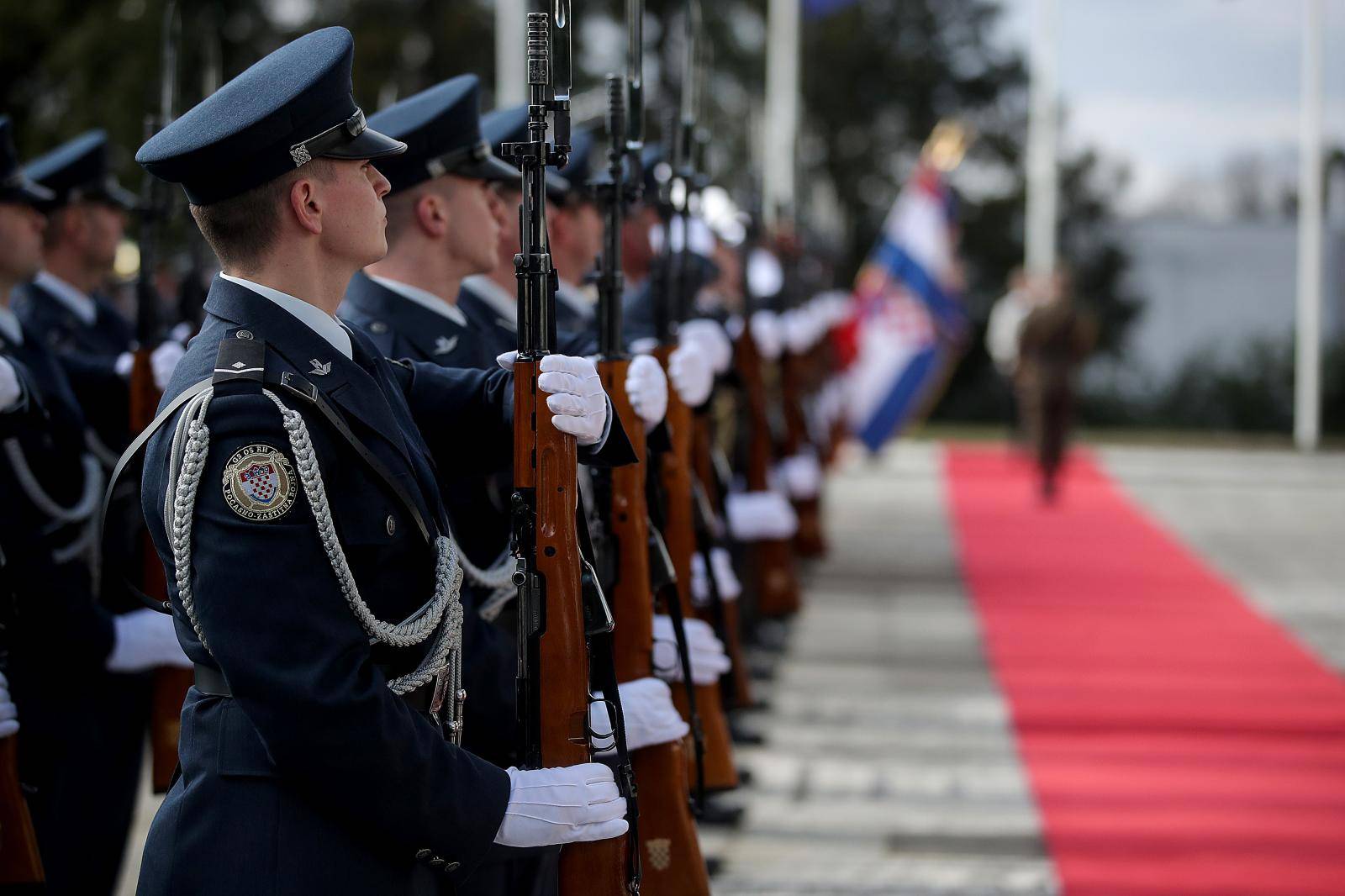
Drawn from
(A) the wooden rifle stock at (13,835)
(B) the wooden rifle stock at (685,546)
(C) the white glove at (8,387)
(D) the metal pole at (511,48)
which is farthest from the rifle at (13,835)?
(D) the metal pole at (511,48)

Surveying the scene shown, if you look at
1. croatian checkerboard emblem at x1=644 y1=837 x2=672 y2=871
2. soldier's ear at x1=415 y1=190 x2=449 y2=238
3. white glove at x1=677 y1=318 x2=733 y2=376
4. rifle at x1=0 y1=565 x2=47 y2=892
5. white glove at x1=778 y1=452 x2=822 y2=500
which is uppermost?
soldier's ear at x1=415 y1=190 x2=449 y2=238

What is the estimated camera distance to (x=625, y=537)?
9.53 feet

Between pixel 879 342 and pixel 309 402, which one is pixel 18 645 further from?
pixel 879 342

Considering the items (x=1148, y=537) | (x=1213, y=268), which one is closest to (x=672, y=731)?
(x=1148, y=537)

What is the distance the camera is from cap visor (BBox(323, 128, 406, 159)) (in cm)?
195

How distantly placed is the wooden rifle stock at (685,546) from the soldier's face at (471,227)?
72 cm

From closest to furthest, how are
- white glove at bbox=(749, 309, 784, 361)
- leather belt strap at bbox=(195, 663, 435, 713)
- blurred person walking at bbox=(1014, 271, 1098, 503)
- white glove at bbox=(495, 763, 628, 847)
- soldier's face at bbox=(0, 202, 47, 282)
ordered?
leather belt strap at bbox=(195, 663, 435, 713), white glove at bbox=(495, 763, 628, 847), soldier's face at bbox=(0, 202, 47, 282), white glove at bbox=(749, 309, 784, 361), blurred person walking at bbox=(1014, 271, 1098, 503)

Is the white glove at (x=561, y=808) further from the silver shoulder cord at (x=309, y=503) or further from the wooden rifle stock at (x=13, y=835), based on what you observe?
the wooden rifle stock at (x=13, y=835)

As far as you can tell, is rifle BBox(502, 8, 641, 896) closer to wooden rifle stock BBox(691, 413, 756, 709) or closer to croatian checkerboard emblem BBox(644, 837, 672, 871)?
croatian checkerboard emblem BBox(644, 837, 672, 871)

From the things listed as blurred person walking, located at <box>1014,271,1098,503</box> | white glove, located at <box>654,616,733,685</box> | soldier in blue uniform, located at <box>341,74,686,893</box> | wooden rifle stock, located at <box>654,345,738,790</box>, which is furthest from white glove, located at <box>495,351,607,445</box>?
blurred person walking, located at <box>1014,271,1098,503</box>

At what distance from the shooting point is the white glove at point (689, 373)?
12.0 feet

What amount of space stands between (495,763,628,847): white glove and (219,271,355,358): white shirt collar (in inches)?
21.3

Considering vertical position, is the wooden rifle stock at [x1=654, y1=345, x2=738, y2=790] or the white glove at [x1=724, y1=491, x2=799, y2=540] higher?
the wooden rifle stock at [x1=654, y1=345, x2=738, y2=790]

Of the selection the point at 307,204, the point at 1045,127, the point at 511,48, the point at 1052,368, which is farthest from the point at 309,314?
the point at 1045,127
